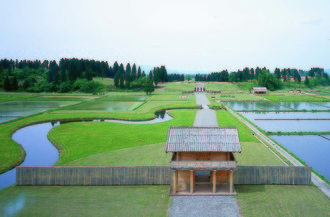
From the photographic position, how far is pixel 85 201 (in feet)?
66.4

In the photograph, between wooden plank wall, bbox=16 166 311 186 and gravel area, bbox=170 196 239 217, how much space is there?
2.96 m

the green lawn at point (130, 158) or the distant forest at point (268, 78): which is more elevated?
the distant forest at point (268, 78)

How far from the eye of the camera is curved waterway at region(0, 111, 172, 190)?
26516mm

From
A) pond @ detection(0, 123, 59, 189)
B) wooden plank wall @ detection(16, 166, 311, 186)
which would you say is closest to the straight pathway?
wooden plank wall @ detection(16, 166, 311, 186)

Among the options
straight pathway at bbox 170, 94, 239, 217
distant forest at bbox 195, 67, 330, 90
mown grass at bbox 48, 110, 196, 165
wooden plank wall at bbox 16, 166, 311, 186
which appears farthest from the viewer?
distant forest at bbox 195, 67, 330, 90

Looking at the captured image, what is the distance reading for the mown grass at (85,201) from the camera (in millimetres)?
18750

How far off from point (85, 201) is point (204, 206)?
27.1 feet

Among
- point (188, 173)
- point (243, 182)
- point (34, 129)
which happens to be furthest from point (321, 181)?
point (34, 129)

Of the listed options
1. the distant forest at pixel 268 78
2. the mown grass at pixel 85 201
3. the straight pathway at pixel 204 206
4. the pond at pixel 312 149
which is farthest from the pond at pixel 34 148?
the distant forest at pixel 268 78

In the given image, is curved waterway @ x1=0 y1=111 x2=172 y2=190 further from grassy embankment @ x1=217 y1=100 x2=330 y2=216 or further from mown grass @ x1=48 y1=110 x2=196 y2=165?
grassy embankment @ x1=217 y1=100 x2=330 y2=216

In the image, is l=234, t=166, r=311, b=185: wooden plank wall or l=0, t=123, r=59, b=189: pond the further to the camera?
l=0, t=123, r=59, b=189: pond

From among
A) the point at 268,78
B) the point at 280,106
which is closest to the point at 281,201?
the point at 280,106

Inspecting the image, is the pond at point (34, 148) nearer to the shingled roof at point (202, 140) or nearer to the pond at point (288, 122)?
the shingled roof at point (202, 140)

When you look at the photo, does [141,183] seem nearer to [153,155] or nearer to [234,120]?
[153,155]
